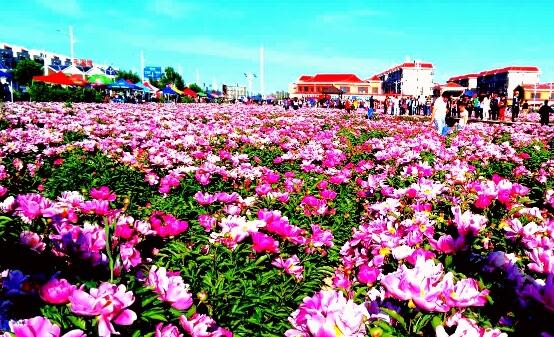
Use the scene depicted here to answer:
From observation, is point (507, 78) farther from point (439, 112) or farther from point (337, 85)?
point (439, 112)

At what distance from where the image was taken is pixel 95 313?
1276 millimetres

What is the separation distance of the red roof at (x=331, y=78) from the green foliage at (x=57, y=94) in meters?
84.8

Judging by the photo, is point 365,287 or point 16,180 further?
point 16,180

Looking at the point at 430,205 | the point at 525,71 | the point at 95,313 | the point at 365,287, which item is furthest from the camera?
the point at 525,71

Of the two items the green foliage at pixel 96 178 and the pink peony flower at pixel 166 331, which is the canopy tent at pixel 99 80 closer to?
the green foliage at pixel 96 178

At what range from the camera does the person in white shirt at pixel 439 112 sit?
431 inches

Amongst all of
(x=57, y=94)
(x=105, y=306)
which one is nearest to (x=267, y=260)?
(x=105, y=306)

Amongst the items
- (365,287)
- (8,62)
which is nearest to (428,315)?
(365,287)

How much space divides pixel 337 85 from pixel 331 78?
12.0 ft

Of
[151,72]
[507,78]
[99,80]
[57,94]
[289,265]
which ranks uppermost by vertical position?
[507,78]

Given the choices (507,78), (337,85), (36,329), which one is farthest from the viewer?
(337,85)

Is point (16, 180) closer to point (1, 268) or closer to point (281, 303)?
point (1, 268)

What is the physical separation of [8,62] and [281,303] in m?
130

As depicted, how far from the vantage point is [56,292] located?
1.36 m
